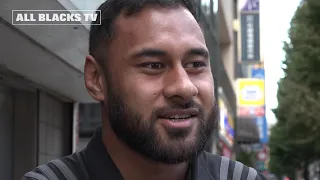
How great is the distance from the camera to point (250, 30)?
31.7m

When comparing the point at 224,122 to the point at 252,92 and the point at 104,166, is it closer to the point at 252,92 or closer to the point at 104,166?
the point at 252,92

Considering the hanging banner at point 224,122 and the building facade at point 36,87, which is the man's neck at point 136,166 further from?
the hanging banner at point 224,122

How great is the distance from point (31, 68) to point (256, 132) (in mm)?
30571

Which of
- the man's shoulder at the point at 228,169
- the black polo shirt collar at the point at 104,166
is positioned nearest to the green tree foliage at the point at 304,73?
the man's shoulder at the point at 228,169

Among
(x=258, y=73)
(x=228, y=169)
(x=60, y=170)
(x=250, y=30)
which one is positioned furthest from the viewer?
(x=258, y=73)

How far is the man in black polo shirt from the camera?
132 centimetres

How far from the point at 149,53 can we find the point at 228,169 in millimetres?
390

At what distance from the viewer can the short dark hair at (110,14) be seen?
1404 millimetres

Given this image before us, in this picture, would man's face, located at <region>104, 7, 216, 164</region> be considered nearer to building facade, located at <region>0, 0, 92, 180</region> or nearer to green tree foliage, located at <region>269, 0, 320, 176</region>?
building facade, located at <region>0, 0, 92, 180</region>

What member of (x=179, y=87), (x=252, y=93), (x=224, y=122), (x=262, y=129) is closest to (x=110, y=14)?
(x=179, y=87)

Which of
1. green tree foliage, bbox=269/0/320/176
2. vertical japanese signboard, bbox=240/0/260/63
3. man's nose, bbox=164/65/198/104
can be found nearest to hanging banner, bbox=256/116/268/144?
vertical japanese signboard, bbox=240/0/260/63

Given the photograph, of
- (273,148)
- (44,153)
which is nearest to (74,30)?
(44,153)

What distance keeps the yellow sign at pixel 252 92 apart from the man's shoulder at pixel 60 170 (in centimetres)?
3051

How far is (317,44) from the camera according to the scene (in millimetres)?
17578
